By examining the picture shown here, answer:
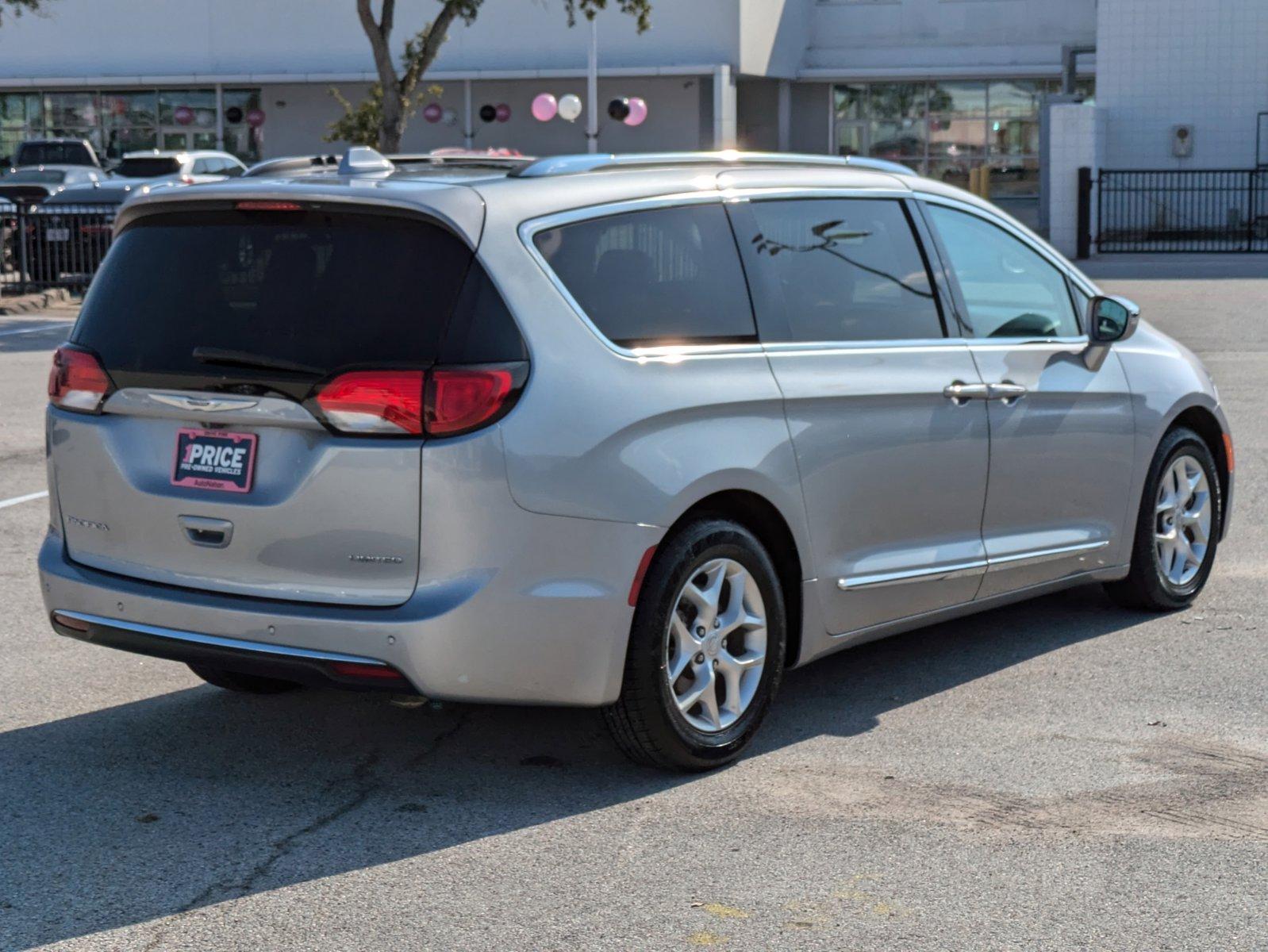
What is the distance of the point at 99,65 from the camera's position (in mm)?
49562

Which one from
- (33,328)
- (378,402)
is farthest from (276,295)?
(33,328)

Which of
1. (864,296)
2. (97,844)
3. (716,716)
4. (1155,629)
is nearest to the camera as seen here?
(97,844)

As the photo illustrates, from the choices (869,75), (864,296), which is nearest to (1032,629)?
(864,296)

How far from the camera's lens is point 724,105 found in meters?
46.2

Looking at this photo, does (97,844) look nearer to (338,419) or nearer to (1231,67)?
(338,419)

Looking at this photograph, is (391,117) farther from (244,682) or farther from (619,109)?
(244,682)

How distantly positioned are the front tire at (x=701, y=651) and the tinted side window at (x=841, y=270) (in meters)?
0.73

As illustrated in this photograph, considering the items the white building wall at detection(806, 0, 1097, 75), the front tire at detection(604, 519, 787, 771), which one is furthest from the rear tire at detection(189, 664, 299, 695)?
the white building wall at detection(806, 0, 1097, 75)

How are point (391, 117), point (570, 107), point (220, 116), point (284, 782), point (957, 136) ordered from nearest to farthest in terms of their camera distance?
point (284, 782) < point (391, 117) < point (570, 107) < point (220, 116) < point (957, 136)

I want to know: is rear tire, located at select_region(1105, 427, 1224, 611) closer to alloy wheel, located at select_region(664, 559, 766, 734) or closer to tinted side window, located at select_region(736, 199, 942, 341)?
tinted side window, located at select_region(736, 199, 942, 341)

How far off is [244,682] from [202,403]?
4.81 feet

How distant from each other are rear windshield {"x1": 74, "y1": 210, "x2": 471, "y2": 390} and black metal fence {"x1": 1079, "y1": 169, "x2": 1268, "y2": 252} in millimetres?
30452

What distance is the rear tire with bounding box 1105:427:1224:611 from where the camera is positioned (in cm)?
722

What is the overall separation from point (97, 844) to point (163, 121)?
5003 cm
